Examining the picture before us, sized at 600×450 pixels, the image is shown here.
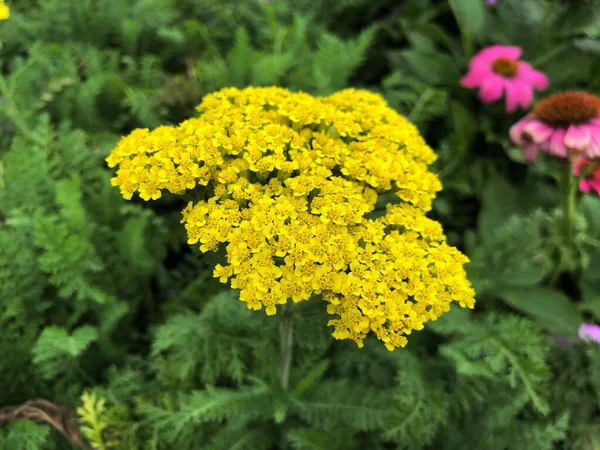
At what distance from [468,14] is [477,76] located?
0.88ft

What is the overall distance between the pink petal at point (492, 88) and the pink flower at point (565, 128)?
0.37m

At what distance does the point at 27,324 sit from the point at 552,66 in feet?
6.03

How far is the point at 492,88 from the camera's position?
171 centimetres

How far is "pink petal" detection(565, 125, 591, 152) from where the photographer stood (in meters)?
1.21

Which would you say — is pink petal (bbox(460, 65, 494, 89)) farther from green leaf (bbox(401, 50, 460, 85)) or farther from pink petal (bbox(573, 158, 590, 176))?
pink petal (bbox(573, 158, 590, 176))

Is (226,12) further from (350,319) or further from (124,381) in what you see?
(350,319)

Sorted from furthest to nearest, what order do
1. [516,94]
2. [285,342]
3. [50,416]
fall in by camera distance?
[516,94] → [50,416] → [285,342]

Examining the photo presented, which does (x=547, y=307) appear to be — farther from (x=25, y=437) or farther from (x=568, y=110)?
(x=25, y=437)

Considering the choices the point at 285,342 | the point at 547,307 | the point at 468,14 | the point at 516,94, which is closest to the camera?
the point at 285,342

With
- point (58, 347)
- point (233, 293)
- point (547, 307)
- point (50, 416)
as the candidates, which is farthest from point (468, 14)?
point (50, 416)

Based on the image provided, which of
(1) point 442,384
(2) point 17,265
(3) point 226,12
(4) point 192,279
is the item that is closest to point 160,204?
(4) point 192,279

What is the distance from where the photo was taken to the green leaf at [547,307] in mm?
1451

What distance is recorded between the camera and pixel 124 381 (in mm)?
1283

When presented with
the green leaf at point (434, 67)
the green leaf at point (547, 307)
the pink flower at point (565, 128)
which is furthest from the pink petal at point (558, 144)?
the green leaf at point (434, 67)
